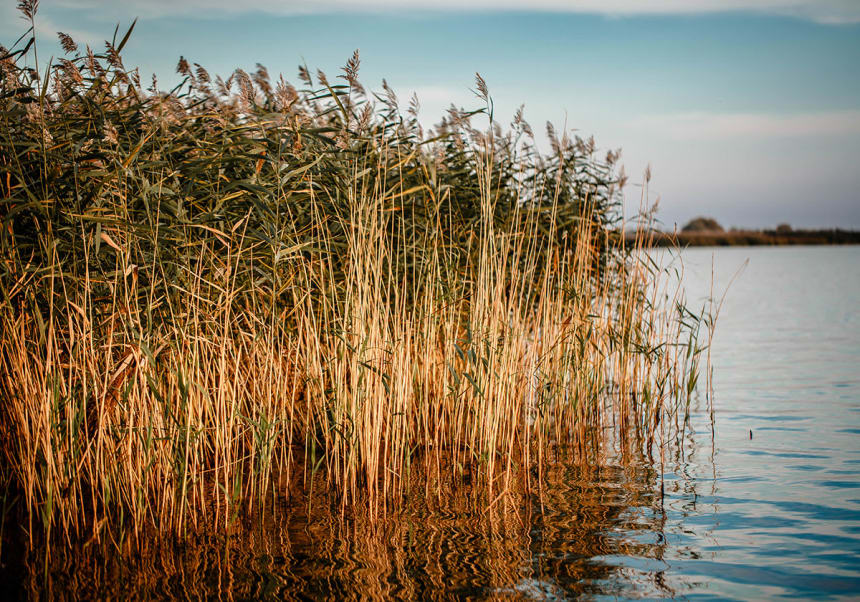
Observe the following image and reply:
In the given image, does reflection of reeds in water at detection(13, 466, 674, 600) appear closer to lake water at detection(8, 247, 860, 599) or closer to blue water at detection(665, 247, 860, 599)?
lake water at detection(8, 247, 860, 599)

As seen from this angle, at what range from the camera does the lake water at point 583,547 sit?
3.92 metres

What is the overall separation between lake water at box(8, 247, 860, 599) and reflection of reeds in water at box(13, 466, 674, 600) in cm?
1

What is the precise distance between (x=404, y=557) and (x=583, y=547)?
114cm

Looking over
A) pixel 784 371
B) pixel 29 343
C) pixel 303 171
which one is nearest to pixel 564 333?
pixel 303 171

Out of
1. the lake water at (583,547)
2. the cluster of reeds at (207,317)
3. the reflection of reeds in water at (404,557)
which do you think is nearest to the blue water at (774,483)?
the lake water at (583,547)

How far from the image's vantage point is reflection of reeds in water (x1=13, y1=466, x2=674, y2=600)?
3.89 metres

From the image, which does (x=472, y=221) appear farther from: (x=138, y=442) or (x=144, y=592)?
(x=144, y=592)

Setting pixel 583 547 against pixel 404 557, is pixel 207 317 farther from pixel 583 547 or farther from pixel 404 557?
pixel 583 547

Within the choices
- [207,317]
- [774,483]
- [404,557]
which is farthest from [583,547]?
[207,317]

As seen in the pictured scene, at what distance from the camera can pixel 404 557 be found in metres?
4.29

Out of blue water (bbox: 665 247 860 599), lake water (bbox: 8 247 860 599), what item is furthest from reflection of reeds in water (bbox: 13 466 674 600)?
blue water (bbox: 665 247 860 599)

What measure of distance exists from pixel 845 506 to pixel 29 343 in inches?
234

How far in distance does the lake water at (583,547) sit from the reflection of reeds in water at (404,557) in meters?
0.01

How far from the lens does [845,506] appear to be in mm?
5227
